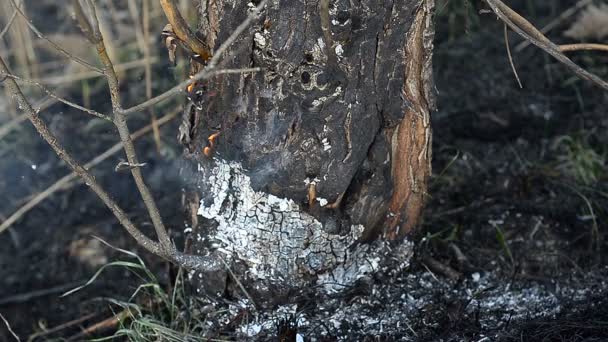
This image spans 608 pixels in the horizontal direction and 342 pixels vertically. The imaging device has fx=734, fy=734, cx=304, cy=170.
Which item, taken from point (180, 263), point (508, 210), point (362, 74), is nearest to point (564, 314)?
point (508, 210)

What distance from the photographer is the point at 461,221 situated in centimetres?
198

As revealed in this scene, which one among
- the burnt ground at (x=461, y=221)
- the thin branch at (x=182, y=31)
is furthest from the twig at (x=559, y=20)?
the thin branch at (x=182, y=31)

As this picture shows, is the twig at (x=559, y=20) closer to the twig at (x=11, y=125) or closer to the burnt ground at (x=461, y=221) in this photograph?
the burnt ground at (x=461, y=221)

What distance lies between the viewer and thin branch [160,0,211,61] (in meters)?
1.42

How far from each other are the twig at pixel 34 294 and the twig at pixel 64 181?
7.9 inches

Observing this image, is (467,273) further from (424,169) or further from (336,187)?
(336,187)

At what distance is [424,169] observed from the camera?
1.69m

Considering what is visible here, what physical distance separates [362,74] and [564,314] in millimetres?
730

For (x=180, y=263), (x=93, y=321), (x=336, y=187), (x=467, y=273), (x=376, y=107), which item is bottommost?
(x=93, y=321)

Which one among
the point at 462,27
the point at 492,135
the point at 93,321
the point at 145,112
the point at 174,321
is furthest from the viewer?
the point at 462,27

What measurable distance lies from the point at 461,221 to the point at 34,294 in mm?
1190

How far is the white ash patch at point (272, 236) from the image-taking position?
1575mm

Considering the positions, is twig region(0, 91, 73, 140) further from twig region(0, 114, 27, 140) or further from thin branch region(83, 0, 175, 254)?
thin branch region(83, 0, 175, 254)

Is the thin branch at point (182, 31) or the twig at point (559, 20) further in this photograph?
the twig at point (559, 20)
